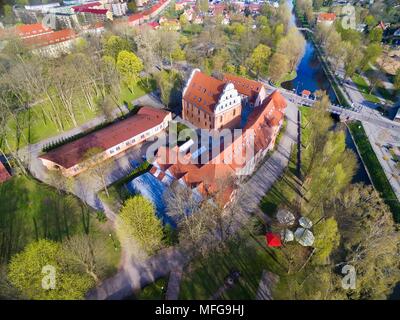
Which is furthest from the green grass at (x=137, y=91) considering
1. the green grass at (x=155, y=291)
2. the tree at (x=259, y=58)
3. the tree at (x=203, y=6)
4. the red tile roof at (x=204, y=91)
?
the tree at (x=203, y=6)

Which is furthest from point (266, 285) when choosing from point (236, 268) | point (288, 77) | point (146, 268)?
point (288, 77)

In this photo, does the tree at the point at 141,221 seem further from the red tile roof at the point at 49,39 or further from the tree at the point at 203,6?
the tree at the point at 203,6

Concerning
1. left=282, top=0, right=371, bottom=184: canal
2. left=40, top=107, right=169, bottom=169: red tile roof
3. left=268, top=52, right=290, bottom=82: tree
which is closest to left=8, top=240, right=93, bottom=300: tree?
left=40, top=107, right=169, bottom=169: red tile roof

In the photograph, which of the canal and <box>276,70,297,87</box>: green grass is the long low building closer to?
<box>276,70,297,87</box>: green grass

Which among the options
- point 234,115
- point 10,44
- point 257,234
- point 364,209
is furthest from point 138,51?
point 364,209

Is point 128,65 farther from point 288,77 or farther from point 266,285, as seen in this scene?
point 266,285
